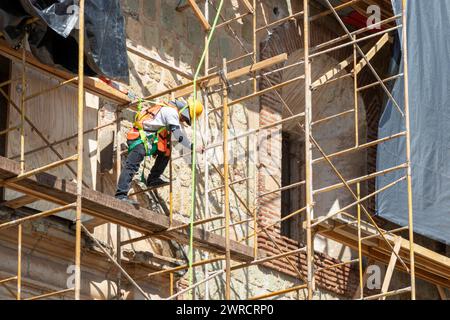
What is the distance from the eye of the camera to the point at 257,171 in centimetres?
1948

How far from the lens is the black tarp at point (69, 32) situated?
15.1 meters

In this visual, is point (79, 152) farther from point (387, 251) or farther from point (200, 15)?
point (387, 251)

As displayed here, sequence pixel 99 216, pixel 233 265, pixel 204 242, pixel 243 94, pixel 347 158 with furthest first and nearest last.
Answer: pixel 347 158
pixel 243 94
pixel 233 265
pixel 204 242
pixel 99 216

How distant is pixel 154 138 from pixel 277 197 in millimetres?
3833

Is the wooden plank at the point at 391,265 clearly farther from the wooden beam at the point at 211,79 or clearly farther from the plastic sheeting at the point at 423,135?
the wooden beam at the point at 211,79

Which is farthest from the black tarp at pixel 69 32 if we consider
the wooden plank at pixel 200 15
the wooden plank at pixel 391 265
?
the wooden plank at pixel 391 265

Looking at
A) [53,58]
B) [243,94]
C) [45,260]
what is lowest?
[45,260]

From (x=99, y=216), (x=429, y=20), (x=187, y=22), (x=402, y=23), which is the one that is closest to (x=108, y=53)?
(x=99, y=216)

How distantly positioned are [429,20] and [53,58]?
6.30 metres

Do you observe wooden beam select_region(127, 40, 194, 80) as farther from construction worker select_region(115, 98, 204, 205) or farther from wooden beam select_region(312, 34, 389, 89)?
wooden beam select_region(312, 34, 389, 89)

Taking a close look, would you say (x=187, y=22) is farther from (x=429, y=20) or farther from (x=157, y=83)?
(x=429, y=20)

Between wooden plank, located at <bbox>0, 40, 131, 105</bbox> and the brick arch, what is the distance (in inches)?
125

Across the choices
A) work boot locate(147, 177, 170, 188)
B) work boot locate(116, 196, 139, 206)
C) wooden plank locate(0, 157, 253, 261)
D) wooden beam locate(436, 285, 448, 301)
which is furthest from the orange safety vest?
wooden beam locate(436, 285, 448, 301)

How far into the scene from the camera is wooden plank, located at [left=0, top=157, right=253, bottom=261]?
14570 mm
